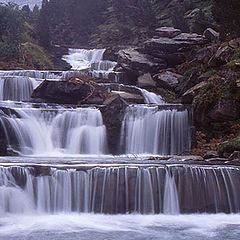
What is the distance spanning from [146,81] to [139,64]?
2000 millimetres

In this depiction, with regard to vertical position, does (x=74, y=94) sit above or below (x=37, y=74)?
below

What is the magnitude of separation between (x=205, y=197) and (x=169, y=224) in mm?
1804

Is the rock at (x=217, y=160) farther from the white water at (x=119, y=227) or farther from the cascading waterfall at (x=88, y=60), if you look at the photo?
the cascading waterfall at (x=88, y=60)

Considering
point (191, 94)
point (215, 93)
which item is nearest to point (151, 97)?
point (191, 94)

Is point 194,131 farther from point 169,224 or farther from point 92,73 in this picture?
point 92,73

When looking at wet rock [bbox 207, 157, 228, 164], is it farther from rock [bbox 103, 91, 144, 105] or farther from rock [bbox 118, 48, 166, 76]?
rock [bbox 118, 48, 166, 76]

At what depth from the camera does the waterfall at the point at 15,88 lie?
2483 centimetres

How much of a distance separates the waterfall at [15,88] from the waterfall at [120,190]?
13.8 m

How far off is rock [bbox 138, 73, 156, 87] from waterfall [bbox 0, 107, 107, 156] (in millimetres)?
7705

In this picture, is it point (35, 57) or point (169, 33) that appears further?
point (35, 57)

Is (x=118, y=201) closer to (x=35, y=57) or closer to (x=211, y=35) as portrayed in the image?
(x=211, y=35)

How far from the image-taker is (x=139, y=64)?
28594 millimetres

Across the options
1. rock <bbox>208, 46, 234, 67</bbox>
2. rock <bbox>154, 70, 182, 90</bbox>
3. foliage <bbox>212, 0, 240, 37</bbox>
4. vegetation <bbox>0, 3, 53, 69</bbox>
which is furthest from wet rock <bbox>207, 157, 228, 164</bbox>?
vegetation <bbox>0, 3, 53, 69</bbox>

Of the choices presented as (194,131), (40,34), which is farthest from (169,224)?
(40,34)
